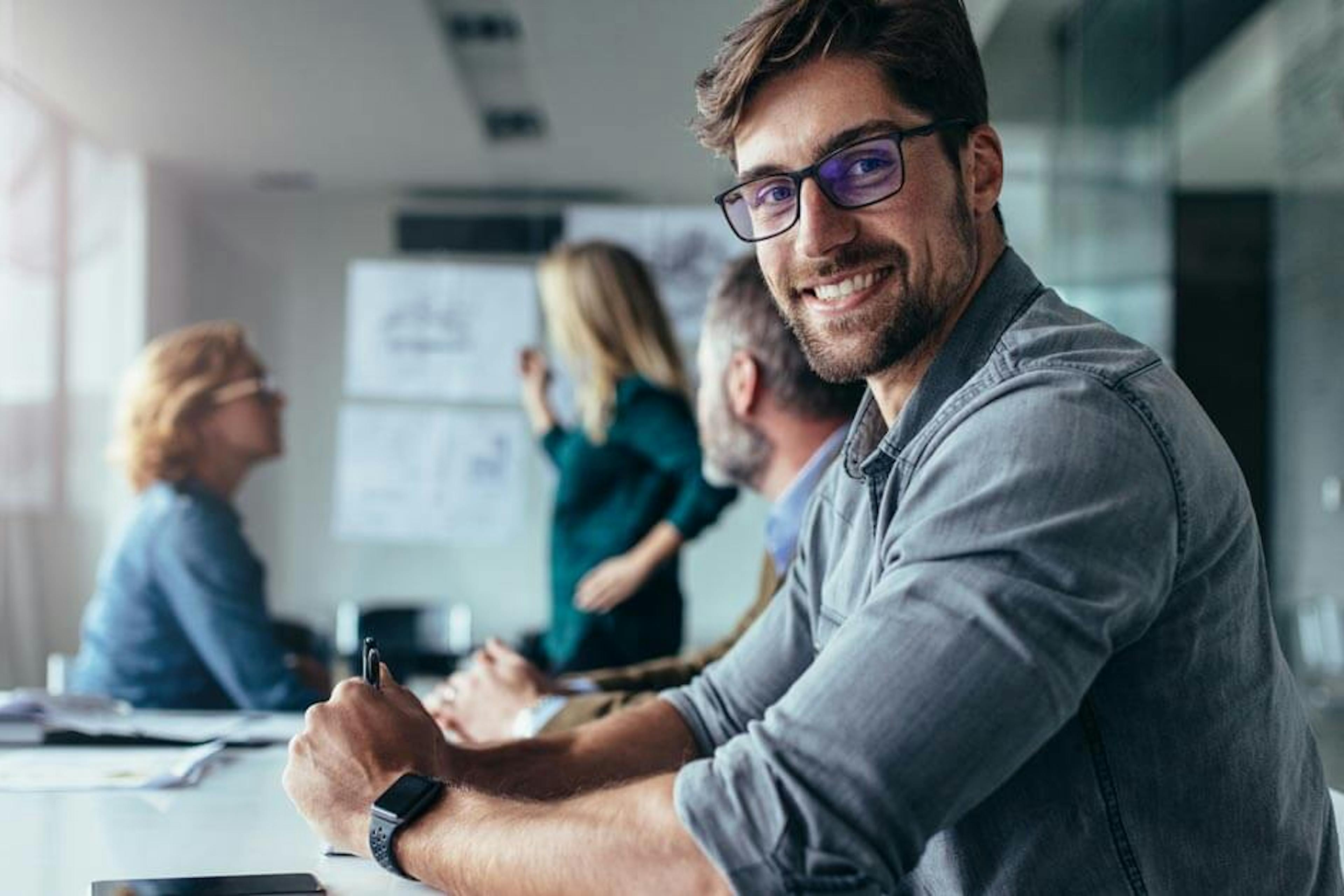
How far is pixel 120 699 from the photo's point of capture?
2.71 m

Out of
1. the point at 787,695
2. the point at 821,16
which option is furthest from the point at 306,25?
the point at 787,695

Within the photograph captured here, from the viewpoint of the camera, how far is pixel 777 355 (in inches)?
82.0

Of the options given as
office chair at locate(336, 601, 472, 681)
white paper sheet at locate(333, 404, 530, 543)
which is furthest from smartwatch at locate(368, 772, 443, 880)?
white paper sheet at locate(333, 404, 530, 543)

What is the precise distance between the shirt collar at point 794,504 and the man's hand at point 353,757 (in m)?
0.83

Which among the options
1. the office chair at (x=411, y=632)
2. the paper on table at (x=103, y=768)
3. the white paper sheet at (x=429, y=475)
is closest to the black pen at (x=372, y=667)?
the paper on table at (x=103, y=768)

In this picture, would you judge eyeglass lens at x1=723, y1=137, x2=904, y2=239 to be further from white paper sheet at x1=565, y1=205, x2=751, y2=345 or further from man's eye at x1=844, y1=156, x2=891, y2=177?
white paper sheet at x1=565, y1=205, x2=751, y2=345

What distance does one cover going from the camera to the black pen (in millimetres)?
1301

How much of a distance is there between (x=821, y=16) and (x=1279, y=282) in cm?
445

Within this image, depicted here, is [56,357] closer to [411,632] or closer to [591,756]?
[411,632]

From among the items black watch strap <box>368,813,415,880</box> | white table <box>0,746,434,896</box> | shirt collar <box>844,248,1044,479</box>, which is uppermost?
shirt collar <box>844,248,1044,479</box>

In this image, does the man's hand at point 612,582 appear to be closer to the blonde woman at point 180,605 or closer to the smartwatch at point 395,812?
the blonde woman at point 180,605

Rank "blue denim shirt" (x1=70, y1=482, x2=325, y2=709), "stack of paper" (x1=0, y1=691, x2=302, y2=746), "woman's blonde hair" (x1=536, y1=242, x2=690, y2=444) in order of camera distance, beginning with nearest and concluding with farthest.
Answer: "stack of paper" (x1=0, y1=691, x2=302, y2=746) → "blue denim shirt" (x1=70, y1=482, x2=325, y2=709) → "woman's blonde hair" (x1=536, y1=242, x2=690, y2=444)

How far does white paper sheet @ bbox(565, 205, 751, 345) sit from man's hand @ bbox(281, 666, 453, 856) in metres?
2.79

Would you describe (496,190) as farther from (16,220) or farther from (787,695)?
(787,695)
